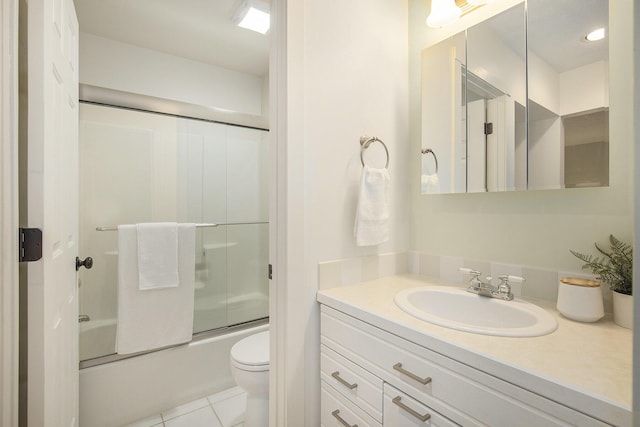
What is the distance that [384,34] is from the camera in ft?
4.58

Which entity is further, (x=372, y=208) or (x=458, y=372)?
(x=372, y=208)

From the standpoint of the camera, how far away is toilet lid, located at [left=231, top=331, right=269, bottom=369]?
140 cm

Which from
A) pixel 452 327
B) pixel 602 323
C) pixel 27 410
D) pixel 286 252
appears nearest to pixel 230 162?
pixel 286 252

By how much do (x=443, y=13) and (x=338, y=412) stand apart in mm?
1710

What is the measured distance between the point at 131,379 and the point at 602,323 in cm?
216

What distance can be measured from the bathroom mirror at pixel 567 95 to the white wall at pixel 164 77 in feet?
7.26

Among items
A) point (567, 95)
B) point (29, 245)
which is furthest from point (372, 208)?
point (29, 245)

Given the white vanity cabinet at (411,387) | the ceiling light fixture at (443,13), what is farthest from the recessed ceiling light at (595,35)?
the white vanity cabinet at (411,387)

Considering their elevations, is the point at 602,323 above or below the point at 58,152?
below

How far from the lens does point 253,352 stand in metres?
1.50

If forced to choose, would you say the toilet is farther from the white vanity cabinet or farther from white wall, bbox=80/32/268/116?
white wall, bbox=80/32/268/116

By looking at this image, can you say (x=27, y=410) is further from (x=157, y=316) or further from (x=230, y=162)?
(x=230, y=162)

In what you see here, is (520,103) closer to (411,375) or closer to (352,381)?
(411,375)

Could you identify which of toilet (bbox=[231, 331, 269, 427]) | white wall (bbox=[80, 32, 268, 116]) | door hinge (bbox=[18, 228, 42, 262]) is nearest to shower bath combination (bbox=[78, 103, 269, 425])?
white wall (bbox=[80, 32, 268, 116])
